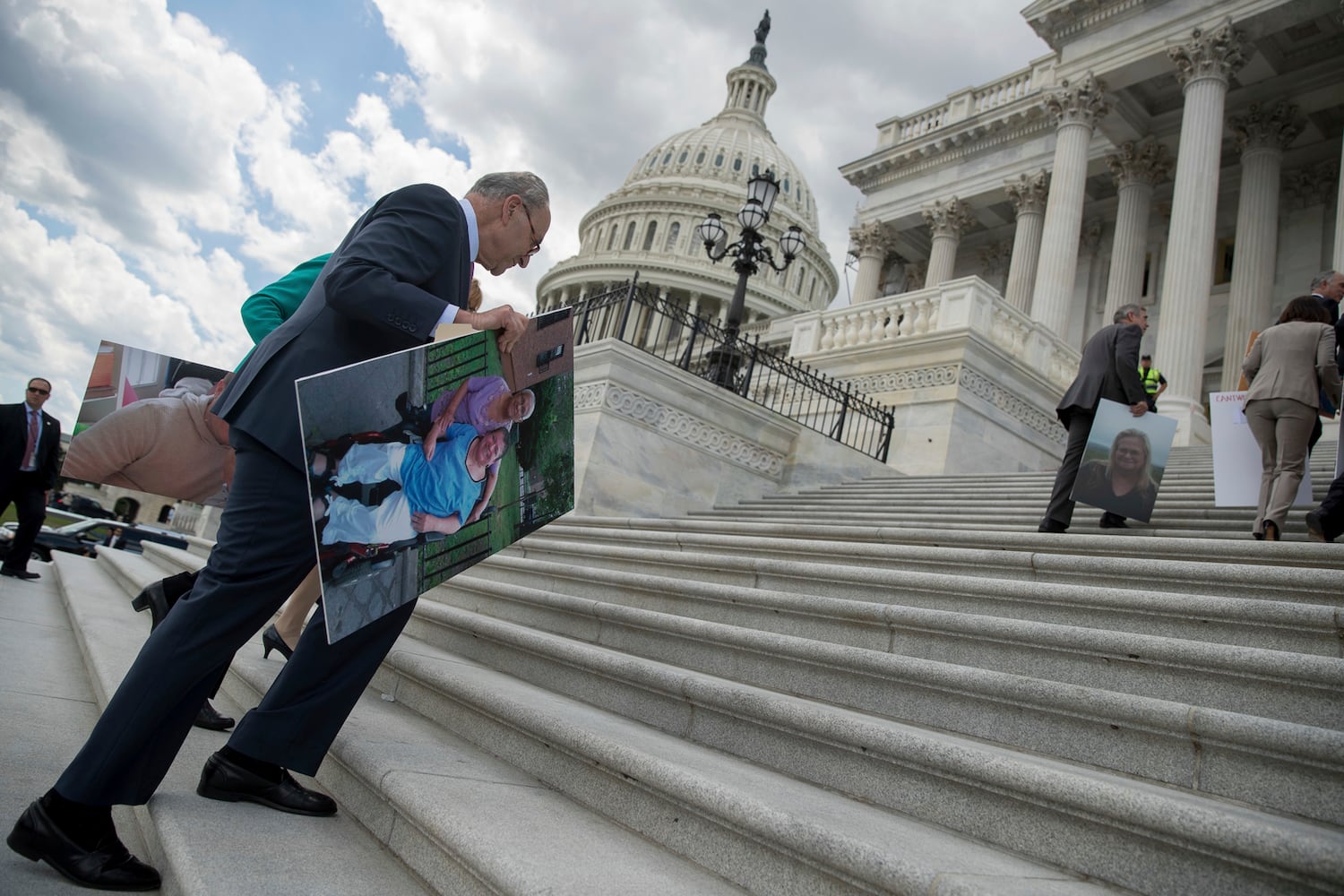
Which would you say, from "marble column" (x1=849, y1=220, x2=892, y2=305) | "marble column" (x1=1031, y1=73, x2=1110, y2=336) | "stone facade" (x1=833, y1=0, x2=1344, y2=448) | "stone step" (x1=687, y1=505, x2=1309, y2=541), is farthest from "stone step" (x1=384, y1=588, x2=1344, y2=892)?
"marble column" (x1=849, y1=220, x2=892, y2=305)

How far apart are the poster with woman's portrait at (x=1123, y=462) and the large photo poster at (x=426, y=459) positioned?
4.34 metres

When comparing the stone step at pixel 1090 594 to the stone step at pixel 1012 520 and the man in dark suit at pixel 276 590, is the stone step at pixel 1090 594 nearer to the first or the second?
the stone step at pixel 1012 520

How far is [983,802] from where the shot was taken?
7.70 feet

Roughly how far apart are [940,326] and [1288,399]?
9883mm

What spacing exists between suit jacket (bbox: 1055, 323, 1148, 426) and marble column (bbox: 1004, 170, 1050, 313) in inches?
727

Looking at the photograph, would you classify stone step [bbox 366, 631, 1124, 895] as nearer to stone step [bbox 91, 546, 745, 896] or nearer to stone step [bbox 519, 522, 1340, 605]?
stone step [bbox 91, 546, 745, 896]

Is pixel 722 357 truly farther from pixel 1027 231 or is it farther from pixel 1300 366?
pixel 1027 231

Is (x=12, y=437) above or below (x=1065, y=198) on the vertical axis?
below

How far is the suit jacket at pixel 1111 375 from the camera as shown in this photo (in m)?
6.32

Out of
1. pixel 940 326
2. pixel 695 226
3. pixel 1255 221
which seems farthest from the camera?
pixel 695 226

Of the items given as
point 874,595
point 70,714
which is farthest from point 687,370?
point 70,714

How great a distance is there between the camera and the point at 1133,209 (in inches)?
859

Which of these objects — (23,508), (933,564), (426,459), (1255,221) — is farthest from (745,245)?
(1255,221)

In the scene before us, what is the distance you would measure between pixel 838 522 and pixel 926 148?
23.3 meters
